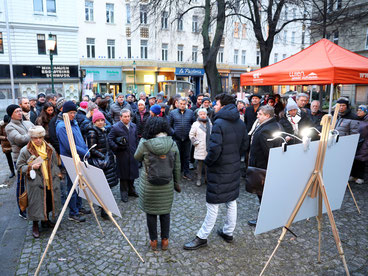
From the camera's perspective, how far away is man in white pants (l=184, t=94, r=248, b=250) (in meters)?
3.63

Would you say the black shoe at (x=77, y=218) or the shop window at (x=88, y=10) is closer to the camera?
the black shoe at (x=77, y=218)

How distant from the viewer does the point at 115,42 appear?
27.7 m

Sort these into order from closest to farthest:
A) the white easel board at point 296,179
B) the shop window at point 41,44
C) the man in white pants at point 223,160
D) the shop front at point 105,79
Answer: the white easel board at point 296,179
the man in white pants at point 223,160
the shop window at point 41,44
the shop front at point 105,79

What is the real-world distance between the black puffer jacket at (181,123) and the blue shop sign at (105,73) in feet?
72.7

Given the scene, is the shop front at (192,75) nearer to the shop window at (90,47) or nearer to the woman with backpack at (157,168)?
the shop window at (90,47)

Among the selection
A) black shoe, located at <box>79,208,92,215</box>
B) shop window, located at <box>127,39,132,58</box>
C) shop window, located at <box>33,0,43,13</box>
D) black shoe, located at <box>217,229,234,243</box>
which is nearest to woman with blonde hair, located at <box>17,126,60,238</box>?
black shoe, located at <box>79,208,92,215</box>

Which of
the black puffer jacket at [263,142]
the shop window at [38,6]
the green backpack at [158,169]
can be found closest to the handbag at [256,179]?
the black puffer jacket at [263,142]

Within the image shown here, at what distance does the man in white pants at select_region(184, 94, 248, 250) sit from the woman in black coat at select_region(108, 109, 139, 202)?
2179 mm

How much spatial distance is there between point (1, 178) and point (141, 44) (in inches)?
964

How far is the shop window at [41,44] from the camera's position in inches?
954

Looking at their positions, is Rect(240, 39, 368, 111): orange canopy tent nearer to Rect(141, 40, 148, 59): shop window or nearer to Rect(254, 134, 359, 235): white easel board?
Rect(254, 134, 359, 235): white easel board

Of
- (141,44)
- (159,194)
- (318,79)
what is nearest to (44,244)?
(159,194)

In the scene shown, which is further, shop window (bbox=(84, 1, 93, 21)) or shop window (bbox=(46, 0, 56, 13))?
shop window (bbox=(84, 1, 93, 21))

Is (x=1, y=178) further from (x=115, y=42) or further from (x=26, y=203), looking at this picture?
(x=115, y=42)
